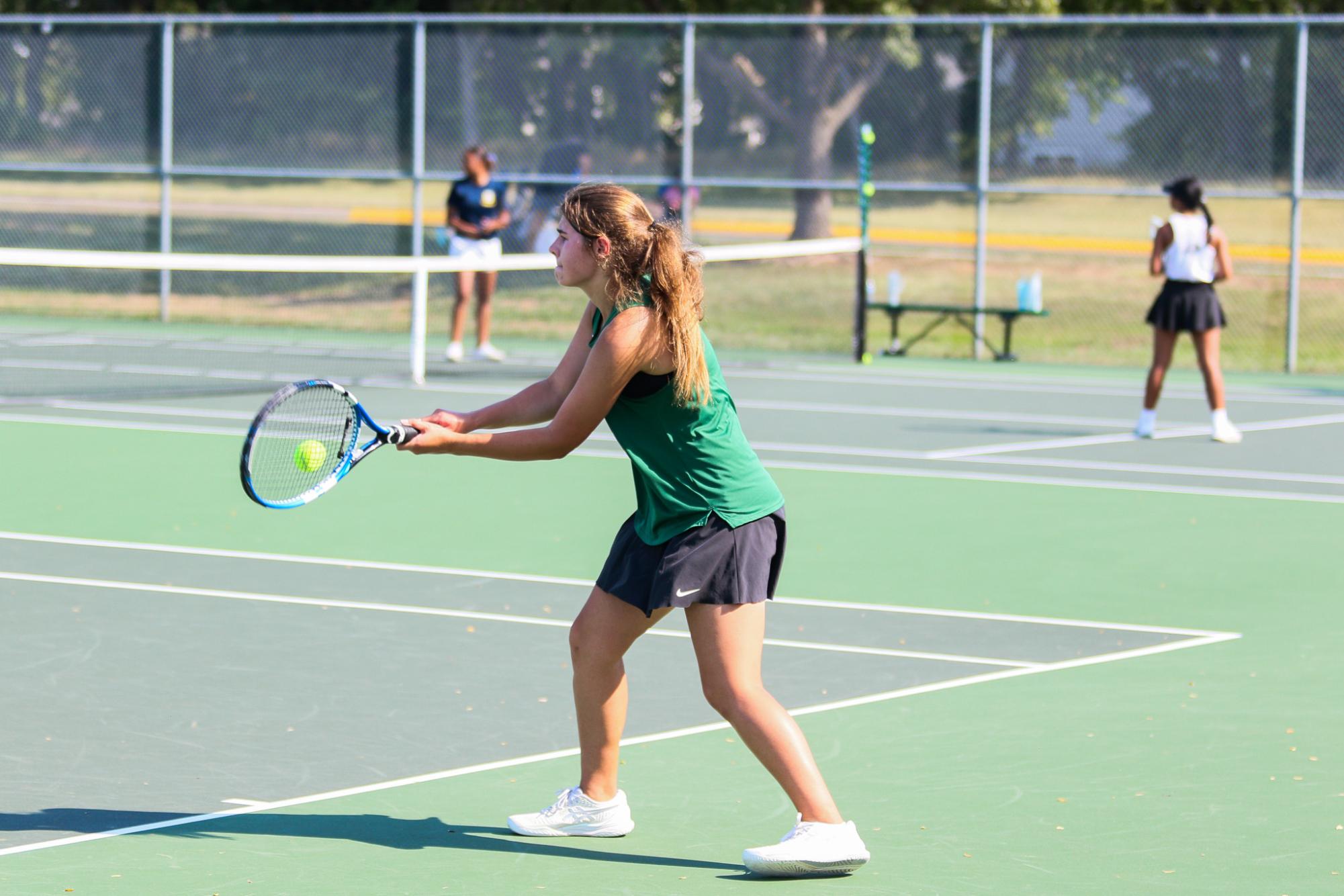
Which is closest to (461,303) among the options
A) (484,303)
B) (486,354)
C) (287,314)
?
(484,303)

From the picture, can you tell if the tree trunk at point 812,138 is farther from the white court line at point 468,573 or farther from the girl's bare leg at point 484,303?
the white court line at point 468,573

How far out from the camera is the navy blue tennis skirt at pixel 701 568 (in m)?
5.06

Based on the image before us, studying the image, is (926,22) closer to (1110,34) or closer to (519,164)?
(1110,34)

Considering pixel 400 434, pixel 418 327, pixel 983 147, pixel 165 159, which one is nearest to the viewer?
pixel 400 434

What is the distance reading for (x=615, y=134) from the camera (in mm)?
21547

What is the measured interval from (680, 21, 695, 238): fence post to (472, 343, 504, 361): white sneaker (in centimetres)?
222

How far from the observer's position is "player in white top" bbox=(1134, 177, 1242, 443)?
13500 mm

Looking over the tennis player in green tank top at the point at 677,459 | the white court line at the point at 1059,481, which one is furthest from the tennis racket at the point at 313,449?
the white court line at the point at 1059,481

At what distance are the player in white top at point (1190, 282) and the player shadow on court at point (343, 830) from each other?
8.90 m

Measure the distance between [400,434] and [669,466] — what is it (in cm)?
64

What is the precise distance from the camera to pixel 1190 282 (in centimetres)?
1358

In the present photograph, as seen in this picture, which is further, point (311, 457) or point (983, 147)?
point (983, 147)

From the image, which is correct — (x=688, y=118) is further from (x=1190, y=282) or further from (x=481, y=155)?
(x=1190, y=282)

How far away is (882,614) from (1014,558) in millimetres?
1444
